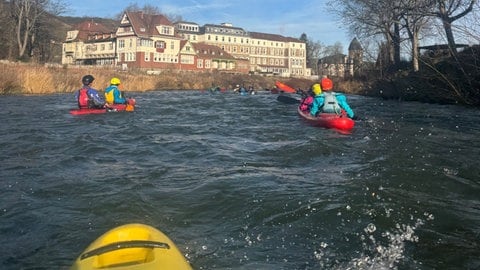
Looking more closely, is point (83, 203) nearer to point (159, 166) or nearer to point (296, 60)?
point (159, 166)

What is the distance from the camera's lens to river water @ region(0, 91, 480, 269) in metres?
4.16

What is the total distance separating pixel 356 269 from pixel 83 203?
3290mm

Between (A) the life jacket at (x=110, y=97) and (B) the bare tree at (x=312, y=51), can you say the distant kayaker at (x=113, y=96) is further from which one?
(B) the bare tree at (x=312, y=51)

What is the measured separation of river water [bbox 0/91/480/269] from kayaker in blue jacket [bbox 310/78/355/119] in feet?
4.66

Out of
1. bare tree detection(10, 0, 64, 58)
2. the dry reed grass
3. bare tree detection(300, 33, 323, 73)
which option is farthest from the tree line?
bare tree detection(300, 33, 323, 73)

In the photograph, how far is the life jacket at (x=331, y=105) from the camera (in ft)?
40.6

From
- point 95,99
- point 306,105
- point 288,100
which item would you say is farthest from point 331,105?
point 288,100

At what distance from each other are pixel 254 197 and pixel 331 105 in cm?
720

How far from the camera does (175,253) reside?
9.32 feet

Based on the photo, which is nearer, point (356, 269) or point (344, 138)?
point (356, 269)

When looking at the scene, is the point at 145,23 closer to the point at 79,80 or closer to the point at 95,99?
the point at 79,80

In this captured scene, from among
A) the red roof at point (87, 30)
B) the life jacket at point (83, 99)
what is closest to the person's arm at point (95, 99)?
the life jacket at point (83, 99)

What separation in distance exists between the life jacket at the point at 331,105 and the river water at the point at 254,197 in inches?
54.9


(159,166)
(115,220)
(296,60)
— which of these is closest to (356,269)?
(115,220)
